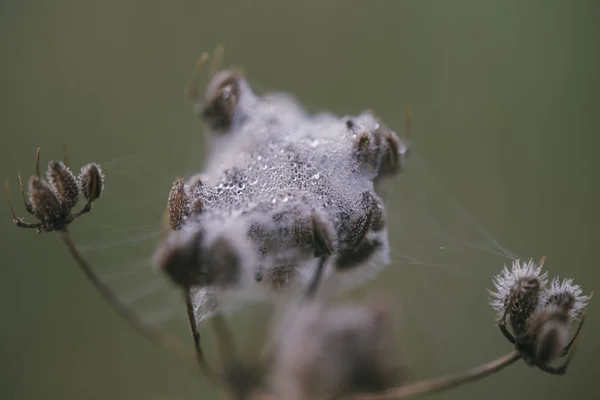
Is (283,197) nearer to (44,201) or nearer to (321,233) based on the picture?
(321,233)

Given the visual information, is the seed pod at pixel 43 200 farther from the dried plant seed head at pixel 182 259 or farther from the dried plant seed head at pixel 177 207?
the dried plant seed head at pixel 182 259

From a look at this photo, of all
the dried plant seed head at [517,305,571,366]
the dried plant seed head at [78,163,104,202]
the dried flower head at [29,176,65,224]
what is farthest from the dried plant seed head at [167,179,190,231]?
the dried plant seed head at [517,305,571,366]

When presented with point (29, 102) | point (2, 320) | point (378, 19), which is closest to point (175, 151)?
point (29, 102)

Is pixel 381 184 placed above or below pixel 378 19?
below

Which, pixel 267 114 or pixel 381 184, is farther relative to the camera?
pixel 267 114

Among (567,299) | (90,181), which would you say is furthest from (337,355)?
(90,181)

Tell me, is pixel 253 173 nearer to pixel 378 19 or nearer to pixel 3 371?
pixel 3 371

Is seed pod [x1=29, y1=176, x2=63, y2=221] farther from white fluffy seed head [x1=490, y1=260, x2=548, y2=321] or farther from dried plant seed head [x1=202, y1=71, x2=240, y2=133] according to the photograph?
white fluffy seed head [x1=490, y1=260, x2=548, y2=321]
